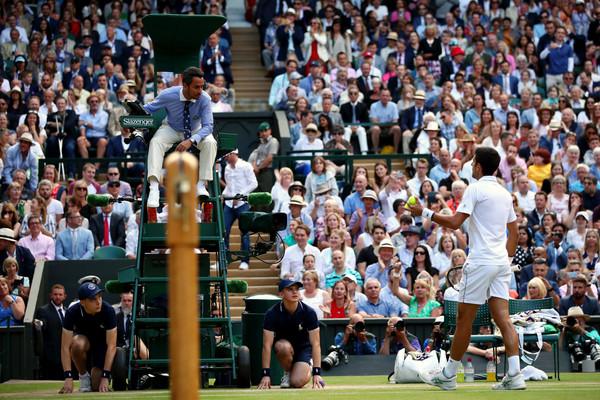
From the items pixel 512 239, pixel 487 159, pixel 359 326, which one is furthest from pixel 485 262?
pixel 359 326

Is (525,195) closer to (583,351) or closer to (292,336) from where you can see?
(583,351)

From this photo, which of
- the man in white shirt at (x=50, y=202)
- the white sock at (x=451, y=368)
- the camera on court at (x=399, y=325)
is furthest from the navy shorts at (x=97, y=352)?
the man in white shirt at (x=50, y=202)

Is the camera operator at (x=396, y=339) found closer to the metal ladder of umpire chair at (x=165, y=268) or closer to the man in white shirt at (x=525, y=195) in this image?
the metal ladder of umpire chair at (x=165, y=268)

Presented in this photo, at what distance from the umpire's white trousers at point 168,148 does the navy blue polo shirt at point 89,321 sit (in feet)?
5.07

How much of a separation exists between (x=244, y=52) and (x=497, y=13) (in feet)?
19.4

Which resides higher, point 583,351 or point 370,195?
point 370,195

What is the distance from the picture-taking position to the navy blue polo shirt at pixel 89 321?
14062 millimetres

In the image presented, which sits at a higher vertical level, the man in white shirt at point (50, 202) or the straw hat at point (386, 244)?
the man in white shirt at point (50, 202)

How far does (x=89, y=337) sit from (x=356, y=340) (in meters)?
4.34

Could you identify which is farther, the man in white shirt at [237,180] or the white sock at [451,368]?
the man in white shirt at [237,180]

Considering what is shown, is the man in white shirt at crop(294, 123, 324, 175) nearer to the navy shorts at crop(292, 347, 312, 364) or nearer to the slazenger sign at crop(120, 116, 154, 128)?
the navy shorts at crop(292, 347, 312, 364)

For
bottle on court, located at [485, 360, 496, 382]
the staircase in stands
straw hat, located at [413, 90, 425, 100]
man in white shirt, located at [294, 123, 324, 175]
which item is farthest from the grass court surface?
the staircase in stands

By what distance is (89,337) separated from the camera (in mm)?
14180

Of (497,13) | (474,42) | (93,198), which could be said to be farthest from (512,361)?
(497,13)
